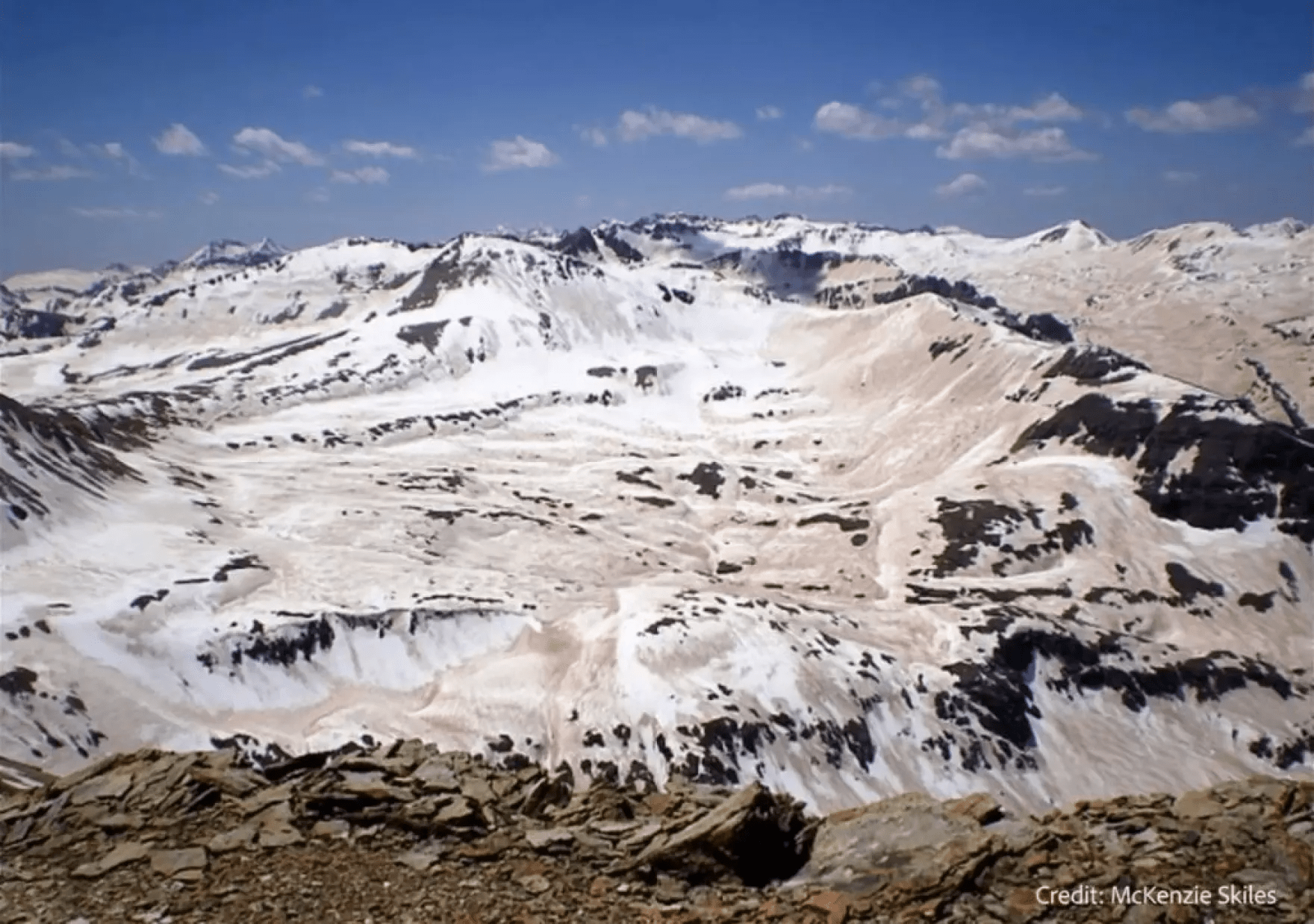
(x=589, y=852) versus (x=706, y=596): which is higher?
(x=589, y=852)

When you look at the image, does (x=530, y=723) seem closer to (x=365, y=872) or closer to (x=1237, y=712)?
(x=365, y=872)

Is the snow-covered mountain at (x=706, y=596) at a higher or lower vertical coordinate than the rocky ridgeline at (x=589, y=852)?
lower

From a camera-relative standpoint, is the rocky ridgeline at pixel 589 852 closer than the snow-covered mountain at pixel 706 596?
Yes

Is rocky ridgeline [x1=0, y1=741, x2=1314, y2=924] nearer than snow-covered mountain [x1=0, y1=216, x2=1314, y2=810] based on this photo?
Yes

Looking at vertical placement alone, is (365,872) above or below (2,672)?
above

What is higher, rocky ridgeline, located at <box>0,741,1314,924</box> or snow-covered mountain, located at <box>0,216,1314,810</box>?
rocky ridgeline, located at <box>0,741,1314,924</box>

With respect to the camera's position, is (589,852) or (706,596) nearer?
(589,852)

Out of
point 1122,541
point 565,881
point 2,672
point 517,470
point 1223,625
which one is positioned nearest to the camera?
point 565,881

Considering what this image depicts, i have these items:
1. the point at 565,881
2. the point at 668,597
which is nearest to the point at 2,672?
the point at 668,597
